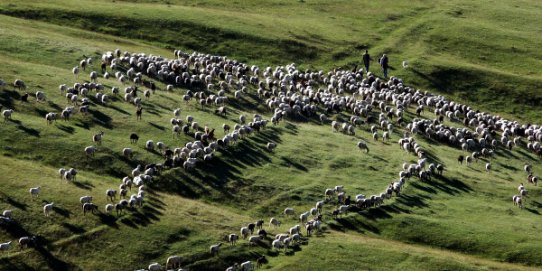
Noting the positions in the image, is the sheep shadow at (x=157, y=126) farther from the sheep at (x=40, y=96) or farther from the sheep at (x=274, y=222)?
the sheep at (x=274, y=222)

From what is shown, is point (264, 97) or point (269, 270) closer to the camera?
point (269, 270)

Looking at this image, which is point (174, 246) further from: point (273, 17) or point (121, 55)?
point (273, 17)

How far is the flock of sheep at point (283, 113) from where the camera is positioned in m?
49.3

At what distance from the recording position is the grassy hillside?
81.4 metres

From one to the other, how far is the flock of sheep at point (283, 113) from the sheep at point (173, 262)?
9.74 ft

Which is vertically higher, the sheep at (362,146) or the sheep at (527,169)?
the sheep at (362,146)

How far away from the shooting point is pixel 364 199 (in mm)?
50875

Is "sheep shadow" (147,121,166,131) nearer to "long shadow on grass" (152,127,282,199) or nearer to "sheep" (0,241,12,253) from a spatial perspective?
"long shadow on grass" (152,127,282,199)

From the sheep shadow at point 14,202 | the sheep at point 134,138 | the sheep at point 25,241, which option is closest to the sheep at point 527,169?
the sheep at point 134,138

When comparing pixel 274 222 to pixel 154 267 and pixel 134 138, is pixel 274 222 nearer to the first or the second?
pixel 154 267

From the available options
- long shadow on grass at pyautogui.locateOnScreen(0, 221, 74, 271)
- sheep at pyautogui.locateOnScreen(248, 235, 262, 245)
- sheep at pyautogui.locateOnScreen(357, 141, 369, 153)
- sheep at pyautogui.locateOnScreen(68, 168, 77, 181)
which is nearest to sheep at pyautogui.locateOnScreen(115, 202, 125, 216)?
sheep at pyautogui.locateOnScreen(68, 168, 77, 181)

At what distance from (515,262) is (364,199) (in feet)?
33.5

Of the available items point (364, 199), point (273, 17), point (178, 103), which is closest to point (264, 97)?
point (178, 103)

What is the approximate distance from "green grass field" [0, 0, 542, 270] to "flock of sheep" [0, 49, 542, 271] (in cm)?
74
